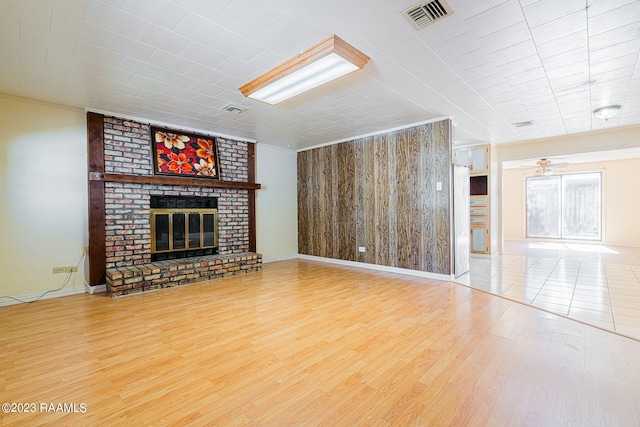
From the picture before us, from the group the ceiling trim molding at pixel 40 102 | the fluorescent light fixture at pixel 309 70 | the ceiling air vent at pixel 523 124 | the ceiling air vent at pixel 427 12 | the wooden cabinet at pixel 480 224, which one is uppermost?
the ceiling air vent at pixel 523 124

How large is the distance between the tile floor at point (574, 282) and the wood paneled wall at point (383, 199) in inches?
39.1

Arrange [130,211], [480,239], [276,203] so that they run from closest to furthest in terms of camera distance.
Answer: [130,211]
[276,203]
[480,239]

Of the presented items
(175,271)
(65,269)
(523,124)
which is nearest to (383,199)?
(523,124)

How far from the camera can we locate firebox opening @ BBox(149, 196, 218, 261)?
493 cm

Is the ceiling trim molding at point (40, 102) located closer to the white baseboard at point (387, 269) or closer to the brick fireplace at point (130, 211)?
the brick fireplace at point (130, 211)

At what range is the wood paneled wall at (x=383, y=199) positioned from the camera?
16.0 ft

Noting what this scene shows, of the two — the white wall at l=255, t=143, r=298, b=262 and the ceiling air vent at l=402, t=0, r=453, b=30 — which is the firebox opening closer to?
the white wall at l=255, t=143, r=298, b=262

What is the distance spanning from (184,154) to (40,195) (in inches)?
80.8

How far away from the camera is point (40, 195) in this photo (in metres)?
4.00

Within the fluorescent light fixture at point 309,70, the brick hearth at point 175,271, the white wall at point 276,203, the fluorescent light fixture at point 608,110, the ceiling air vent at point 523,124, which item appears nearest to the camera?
the fluorescent light fixture at point 309,70

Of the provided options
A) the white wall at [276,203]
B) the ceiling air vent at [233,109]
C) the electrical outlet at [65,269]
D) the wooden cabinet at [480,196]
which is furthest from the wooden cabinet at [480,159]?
the electrical outlet at [65,269]

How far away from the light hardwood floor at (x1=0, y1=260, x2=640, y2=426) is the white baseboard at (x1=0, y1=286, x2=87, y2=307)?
0.78 feet

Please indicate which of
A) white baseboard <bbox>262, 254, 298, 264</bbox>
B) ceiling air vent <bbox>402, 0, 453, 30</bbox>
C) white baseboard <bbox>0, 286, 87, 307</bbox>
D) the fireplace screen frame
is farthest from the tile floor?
white baseboard <bbox>0, 286, 87, 307</bbox>

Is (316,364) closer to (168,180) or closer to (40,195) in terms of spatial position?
(168,180)
